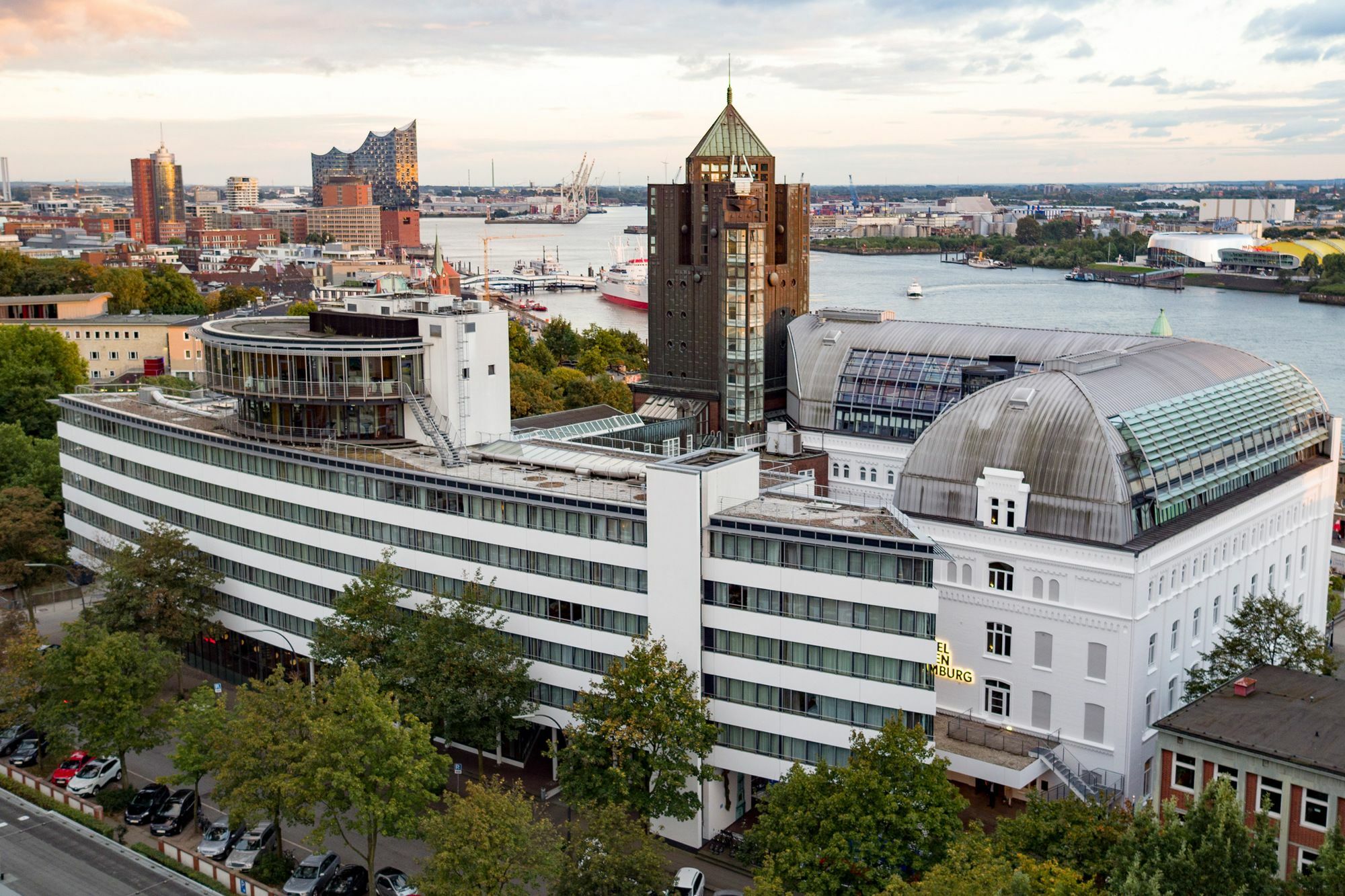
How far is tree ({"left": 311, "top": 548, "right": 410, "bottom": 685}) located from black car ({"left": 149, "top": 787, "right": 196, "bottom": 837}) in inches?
319

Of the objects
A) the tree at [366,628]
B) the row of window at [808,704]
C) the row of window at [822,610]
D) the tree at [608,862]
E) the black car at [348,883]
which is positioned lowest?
the black car at [348,883]

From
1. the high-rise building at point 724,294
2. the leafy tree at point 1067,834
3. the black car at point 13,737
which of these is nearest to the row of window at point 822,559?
the leafy tree at point 1067,834

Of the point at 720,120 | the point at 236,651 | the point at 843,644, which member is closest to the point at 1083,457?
the point at 843,644

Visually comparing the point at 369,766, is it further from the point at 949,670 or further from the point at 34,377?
the point at 34,377

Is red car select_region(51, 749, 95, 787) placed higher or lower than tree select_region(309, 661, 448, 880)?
lower

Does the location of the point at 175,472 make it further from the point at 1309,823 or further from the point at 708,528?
the point at 1309,823

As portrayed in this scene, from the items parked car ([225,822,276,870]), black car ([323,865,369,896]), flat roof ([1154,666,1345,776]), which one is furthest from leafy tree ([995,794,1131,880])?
parked car ([225,822,276,870])

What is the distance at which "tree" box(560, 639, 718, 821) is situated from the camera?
5038 cm

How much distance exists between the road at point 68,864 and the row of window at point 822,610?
23.4 m


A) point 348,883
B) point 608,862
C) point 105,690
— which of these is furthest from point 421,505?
point 608,862

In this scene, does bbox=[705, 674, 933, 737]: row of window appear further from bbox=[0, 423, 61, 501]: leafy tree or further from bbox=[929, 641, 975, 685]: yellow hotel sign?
bbox=[0, 423, 61, 501]: leafy tree

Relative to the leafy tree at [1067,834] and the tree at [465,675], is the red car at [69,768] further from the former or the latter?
the leafy tree at [1067,834]

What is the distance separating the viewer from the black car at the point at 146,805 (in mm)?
56594

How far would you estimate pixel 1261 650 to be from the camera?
59875 millimetres
